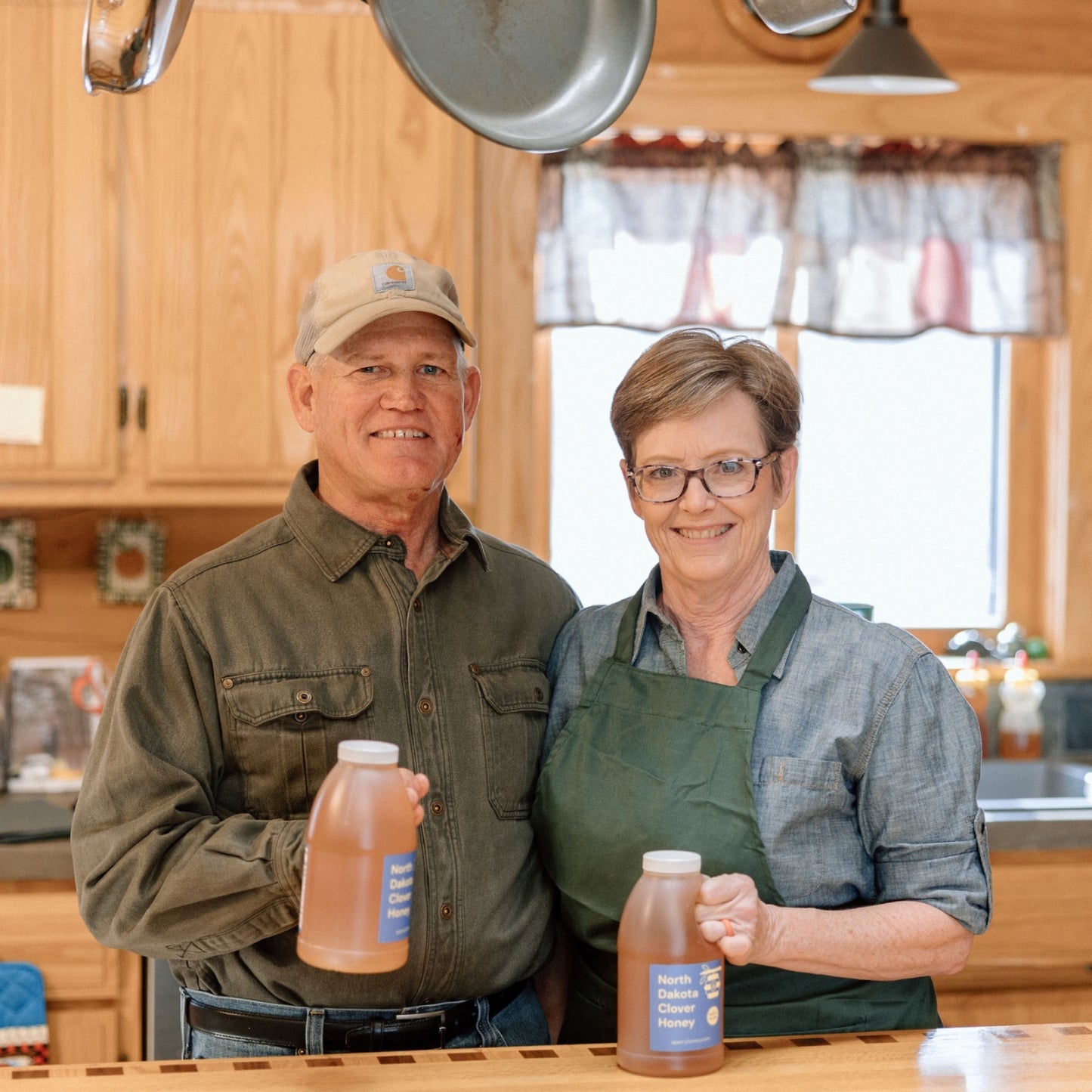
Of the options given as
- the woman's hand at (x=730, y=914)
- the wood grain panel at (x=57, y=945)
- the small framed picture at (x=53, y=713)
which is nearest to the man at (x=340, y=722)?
the woman's hand at (x=730, y=914)

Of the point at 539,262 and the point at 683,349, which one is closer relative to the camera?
the point at 683,349

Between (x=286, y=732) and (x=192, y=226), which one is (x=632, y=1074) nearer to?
(x=286, y=732)

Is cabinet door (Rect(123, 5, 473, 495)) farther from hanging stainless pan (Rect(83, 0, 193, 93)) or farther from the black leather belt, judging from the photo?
hanging stainless pan (Rect(83, 0, 193, 93))

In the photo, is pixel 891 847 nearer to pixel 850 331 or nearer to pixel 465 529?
pixel 465 529

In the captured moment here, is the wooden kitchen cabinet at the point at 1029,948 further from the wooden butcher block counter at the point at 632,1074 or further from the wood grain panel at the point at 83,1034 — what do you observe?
the wood grain panel at the point at 83,1034

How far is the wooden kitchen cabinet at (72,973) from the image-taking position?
253 centimetres

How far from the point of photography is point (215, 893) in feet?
4.91

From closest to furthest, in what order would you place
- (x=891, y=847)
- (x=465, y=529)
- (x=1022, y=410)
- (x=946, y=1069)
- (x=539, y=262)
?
(x=946, y=1069) → (x=891, y=847) → (x=465, y=529) → (x=539, y=262) → (x=1022, y=410)

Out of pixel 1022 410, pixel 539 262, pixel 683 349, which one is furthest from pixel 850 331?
pixel 683 349

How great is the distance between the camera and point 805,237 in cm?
342

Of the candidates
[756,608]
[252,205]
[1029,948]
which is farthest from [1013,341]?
[756,608]

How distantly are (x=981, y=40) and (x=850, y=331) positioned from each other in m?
0.77

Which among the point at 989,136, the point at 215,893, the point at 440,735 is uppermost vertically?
the point at 989,136

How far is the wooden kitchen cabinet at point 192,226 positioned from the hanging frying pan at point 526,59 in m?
1.73
